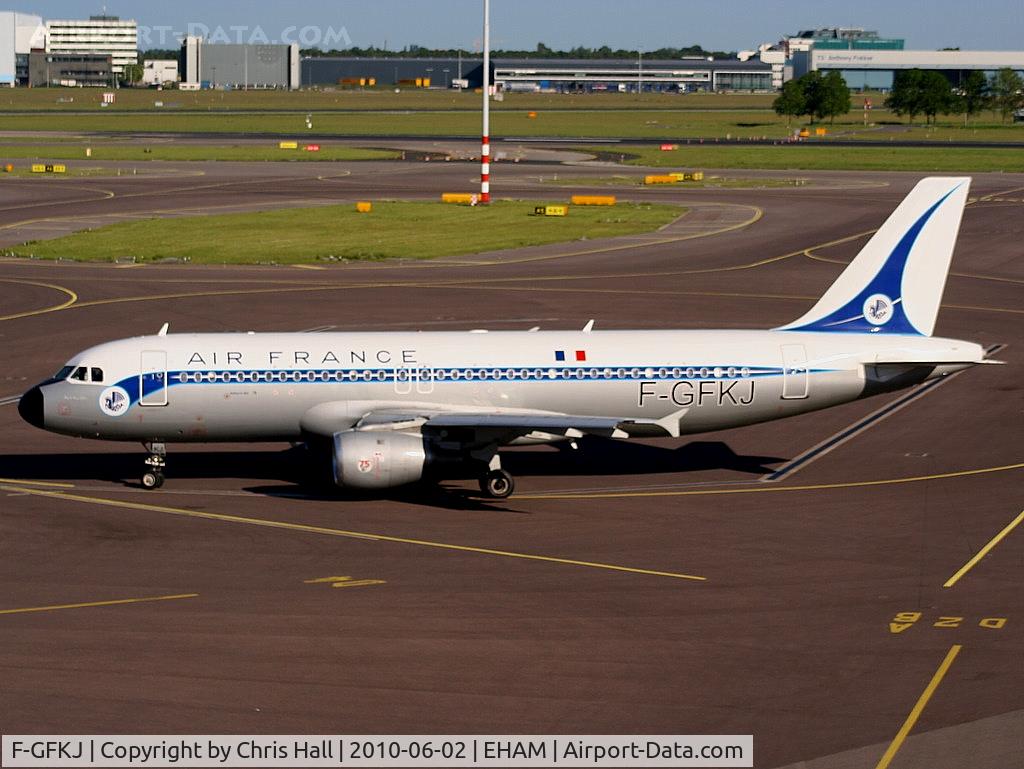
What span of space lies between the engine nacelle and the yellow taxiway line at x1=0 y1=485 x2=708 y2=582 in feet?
5.76

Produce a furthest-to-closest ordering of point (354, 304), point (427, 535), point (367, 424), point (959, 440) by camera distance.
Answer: point (354, 304)
point (959, 440)
point (367, 424)
point (427, 535)

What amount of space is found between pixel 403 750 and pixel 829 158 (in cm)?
16135

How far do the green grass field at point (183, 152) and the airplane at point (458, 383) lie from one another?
442 ft

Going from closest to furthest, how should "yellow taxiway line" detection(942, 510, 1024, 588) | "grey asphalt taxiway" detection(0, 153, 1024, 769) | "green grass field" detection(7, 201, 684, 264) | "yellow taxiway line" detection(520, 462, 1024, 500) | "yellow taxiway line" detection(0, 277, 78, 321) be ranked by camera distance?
"grey asphalt taxiway" detection(0, 153, 1024, 769), "yellow taxiway line" detection(942, 510, 1024, 588), "yellow taxiway line" detection(520, 462, 1024, 500), "yellow taxiway line" detection(0, 277, 78, 321), "green grass field" detection(7, 201, 684, 264)

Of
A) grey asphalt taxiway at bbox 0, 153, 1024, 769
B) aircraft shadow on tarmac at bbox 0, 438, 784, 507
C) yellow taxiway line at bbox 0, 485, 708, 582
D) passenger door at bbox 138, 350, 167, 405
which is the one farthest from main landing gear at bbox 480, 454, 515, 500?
passenger door at bbox 138, 350, 167, 405

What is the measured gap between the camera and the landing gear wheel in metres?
41.0

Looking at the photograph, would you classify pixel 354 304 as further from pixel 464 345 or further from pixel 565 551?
pixel 565 551

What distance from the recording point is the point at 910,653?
28656mm

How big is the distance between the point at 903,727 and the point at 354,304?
53048 mm

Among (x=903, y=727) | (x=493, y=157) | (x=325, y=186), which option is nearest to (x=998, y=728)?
(x=903, y=727)

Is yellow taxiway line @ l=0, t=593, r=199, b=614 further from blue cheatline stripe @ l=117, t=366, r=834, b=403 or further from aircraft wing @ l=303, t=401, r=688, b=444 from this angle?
blue cheatline stripe @ l=117, t=366, r=834, b=403

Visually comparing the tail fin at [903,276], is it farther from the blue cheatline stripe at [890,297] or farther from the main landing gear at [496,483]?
the main landing gear at [496,483]

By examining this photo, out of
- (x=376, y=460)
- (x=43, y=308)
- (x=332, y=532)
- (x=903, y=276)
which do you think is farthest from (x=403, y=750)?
(x=43, y=308)

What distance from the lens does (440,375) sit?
137 ft
